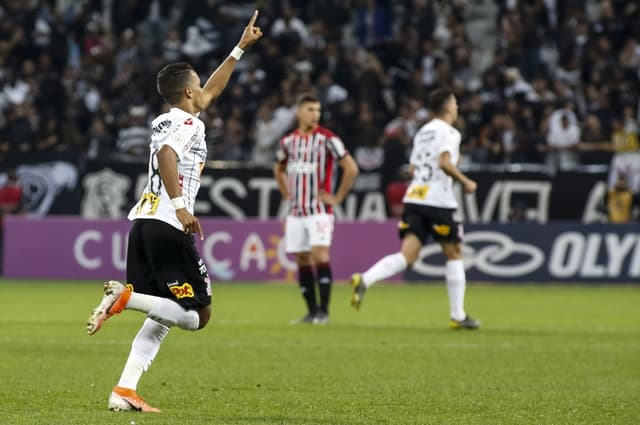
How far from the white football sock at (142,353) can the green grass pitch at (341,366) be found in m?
0.22

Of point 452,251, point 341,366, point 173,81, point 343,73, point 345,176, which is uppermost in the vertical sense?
point 343,73

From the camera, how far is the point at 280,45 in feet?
87.9

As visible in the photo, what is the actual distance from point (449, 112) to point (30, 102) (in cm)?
1375

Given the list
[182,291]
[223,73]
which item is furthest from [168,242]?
[223,73]

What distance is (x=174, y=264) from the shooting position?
767 cm

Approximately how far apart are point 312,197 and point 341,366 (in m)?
4.37

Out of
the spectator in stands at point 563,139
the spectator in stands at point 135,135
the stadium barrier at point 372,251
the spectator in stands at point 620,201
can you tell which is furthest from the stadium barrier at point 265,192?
the stadium barrier at point 372,251

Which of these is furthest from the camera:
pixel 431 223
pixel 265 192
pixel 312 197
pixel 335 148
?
pixel 265 192

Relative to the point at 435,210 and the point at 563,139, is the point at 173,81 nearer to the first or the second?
the point at 435,210

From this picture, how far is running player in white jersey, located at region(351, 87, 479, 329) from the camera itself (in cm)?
1352

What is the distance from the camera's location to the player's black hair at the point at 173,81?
7777 millimetres

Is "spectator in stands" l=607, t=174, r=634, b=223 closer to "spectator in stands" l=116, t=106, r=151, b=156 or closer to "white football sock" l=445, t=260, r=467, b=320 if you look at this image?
→ "spectator in stands" l=116, t=106, r=151, b=156

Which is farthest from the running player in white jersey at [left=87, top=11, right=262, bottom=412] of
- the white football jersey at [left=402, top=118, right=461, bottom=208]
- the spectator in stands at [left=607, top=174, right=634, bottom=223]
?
the spectator in stands at [left=607, top=174, right=634, bottom=223]

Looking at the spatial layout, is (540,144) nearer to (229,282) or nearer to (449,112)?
(229,282)
